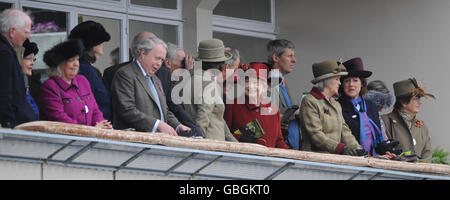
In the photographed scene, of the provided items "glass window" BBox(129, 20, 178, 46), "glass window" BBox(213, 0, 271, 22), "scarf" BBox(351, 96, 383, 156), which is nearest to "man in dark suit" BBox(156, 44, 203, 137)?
"scarf" BBox(351, 96, 383, 156)

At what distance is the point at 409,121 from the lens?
10.6 m

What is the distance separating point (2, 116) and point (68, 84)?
0.77 meters

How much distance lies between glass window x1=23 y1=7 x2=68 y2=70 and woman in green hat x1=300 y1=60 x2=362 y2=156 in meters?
2.98

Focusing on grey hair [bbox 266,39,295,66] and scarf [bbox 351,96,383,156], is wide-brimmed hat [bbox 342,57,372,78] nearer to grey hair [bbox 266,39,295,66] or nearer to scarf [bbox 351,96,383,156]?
scarf [bbox 351,96,383,156]

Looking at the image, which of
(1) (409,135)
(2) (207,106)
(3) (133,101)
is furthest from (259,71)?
(1) (409,135)

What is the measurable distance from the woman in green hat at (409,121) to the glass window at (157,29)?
292cm

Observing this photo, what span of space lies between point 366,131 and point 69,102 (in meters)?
3.60

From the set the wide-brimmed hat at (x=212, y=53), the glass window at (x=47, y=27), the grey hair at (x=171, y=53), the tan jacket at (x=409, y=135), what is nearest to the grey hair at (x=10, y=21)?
the wide-brimmed hat at (x=212, y=53)

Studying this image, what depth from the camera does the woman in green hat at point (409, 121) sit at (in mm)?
10391

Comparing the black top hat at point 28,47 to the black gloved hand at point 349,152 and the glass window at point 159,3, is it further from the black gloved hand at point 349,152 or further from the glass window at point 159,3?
the glass window at point 159,3

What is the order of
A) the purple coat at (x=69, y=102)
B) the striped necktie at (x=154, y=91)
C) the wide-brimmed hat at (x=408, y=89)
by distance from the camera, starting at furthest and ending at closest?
the wide-brimmed hat at (x=408, y=89), the striped necktie at (x=154, y=91), the purple coat at (x=69, y=102)

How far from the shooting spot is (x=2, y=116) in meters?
6.33

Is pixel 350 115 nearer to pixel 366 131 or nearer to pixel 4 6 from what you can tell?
pixel 366 131

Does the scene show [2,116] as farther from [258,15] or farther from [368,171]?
[258,15]
